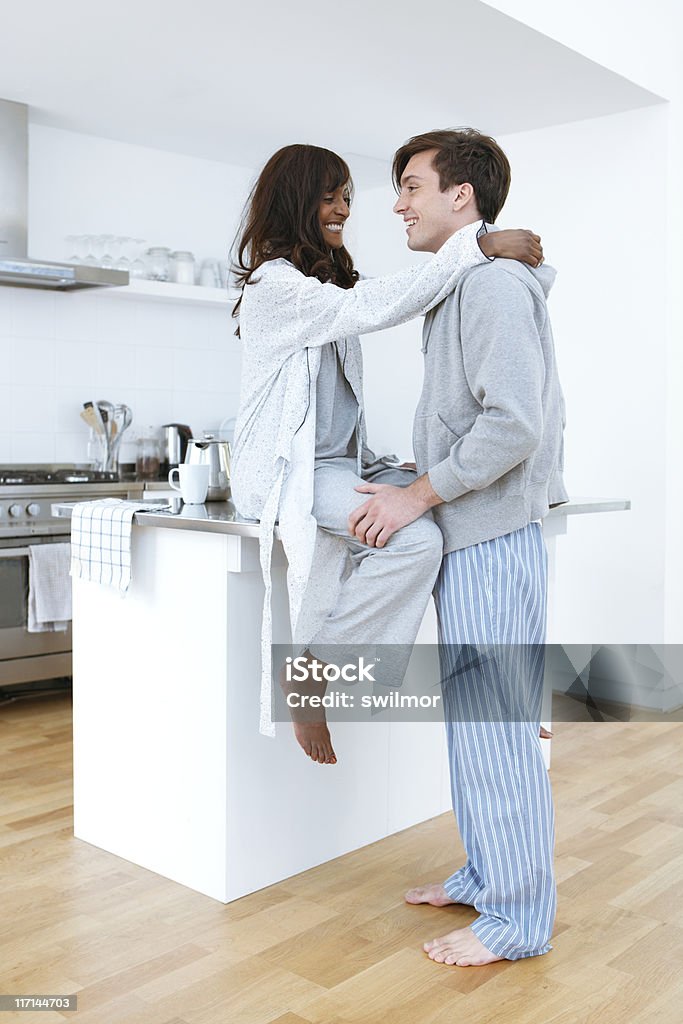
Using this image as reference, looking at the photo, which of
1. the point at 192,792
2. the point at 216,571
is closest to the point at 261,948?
the point at 192,792

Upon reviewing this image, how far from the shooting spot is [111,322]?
14.9 feet

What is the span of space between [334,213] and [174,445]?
256 centimetres

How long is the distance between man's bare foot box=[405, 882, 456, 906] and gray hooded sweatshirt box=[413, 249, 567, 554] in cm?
76

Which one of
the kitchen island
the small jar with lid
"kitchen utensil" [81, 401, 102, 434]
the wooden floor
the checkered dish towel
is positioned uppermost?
the small jar with lid

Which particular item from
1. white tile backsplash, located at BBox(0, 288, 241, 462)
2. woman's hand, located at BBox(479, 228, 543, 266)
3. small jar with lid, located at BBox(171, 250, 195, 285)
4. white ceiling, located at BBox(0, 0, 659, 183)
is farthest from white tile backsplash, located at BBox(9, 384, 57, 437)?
woman's hand, located at BBox(479, 228, 543, 266)

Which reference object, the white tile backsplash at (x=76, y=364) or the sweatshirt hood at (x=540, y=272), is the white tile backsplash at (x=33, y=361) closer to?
the white tile backsplash at (x=76, y=364)

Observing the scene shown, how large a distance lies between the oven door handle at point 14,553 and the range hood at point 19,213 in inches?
40.4

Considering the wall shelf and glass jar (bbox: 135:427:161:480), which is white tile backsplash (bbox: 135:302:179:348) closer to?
the wall shelf

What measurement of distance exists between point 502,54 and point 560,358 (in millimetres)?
1152

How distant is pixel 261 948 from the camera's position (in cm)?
198

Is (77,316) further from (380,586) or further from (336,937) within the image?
(336,937)

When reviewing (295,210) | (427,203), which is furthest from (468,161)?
(295,210)

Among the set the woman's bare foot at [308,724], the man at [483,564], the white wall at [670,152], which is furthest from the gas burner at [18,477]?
the white wall at [670,152]

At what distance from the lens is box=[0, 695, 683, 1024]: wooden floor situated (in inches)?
70.3
